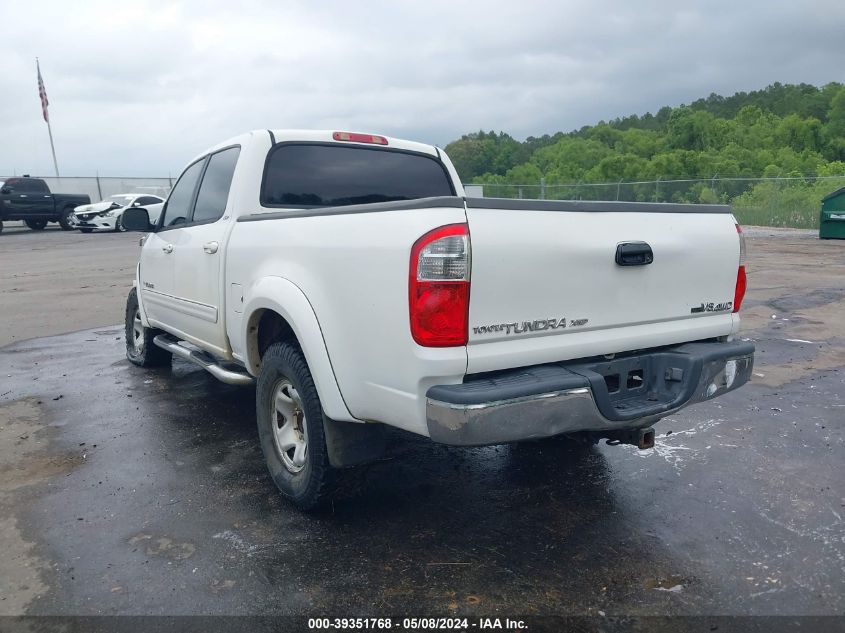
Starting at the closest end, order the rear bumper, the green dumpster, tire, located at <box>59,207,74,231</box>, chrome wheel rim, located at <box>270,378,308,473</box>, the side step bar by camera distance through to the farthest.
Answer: the rear bumper → chrome wheel rim, located at <box>270,378,308,473</box> → the side step bar → the green dumpster → tire, located at <box>59,207,74,231</box>

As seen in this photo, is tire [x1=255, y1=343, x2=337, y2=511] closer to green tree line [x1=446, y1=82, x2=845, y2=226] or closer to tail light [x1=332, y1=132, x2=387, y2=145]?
tail light [x1=332, y1=132, x2=387, y2=145]

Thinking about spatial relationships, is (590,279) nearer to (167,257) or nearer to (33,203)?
(167,257)

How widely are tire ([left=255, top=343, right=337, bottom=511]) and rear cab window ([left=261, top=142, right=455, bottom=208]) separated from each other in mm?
1265

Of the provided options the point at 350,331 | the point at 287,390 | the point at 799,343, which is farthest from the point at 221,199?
the point at 799,343

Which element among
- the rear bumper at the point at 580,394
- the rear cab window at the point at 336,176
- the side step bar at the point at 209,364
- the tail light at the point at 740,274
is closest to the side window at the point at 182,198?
the side step bar at the point at 209,364

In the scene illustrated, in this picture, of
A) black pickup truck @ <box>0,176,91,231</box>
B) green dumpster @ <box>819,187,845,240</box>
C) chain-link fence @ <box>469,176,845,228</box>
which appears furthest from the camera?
chain-link fence @ <box>469,176,845,228</box>

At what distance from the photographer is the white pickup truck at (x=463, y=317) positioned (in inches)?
108

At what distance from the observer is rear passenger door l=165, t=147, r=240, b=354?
4406mm

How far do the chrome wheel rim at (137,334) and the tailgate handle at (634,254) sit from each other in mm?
4948

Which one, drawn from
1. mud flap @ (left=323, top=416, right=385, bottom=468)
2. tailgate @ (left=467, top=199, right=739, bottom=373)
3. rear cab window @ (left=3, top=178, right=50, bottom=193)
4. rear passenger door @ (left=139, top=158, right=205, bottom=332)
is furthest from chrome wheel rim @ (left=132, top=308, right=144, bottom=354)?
rear cab window @ (left=3, top=178, right=50, bottom=193)

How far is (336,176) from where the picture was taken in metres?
4.62

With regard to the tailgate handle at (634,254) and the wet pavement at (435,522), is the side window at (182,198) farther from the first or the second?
the tailgate handle at (634,254)

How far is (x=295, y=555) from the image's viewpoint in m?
3.16

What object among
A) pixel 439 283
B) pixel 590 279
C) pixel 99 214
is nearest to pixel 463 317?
pixel 439 283
